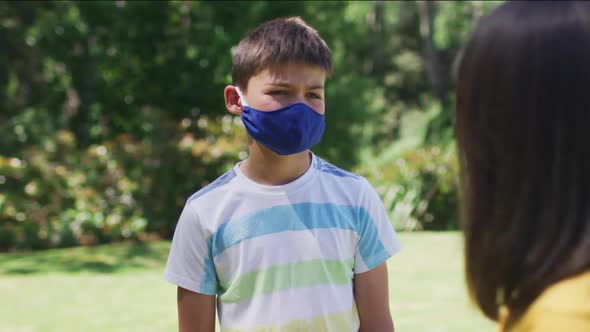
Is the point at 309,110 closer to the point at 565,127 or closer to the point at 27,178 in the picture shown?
the point at 565,127

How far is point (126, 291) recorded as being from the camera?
768cm

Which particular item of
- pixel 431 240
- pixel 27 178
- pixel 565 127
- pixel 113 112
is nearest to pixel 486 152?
pixel 565 127

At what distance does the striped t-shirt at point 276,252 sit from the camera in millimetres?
2359

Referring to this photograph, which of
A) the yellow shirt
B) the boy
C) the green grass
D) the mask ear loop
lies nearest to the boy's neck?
the boy

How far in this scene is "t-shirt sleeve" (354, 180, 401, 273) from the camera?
2.49 metres

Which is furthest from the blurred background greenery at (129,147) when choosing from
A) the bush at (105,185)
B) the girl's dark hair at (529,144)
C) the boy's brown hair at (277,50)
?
the girl's dark hair at (529,144)

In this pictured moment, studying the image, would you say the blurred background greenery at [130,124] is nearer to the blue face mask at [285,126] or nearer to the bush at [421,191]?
the bush at [421,191]

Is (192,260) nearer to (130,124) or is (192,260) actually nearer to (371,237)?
(371,237)

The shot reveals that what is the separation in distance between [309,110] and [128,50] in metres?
11.0

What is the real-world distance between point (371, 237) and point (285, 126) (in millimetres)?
456

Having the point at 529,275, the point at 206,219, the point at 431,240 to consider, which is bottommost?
the point at 431,240

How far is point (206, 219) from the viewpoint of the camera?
7.88 feet

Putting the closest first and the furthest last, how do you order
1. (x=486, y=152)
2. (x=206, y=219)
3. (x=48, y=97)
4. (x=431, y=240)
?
(x=486, y=152), (x=206, y=219), (x=431, y=240), (x=48, y=97)

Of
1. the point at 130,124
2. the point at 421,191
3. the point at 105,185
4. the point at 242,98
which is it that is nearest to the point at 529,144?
the point at 242,98
